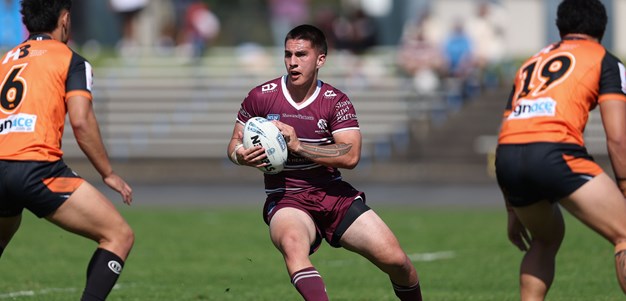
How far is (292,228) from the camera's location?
747 centimetres

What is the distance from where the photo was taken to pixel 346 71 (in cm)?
2783

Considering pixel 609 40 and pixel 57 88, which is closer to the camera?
pixel 57 88

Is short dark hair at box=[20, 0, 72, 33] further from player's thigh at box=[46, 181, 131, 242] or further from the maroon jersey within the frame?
the maroon jersey

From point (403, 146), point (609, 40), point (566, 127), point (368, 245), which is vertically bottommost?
point (403, 146)

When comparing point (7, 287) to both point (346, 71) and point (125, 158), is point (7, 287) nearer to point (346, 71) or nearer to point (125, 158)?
point (125, 158)

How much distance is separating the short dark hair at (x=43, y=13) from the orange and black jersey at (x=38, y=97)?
0.55 ft

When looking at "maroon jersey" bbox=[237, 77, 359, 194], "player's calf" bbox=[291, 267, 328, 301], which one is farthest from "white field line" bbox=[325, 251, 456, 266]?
"player's calf" bbox=[291, 267, 328, 301]

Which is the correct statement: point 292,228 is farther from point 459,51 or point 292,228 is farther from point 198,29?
point 198,29

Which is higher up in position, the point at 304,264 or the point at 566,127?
the point at 566,127

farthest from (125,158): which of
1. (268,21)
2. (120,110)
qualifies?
(268,21)

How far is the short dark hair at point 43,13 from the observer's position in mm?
7359

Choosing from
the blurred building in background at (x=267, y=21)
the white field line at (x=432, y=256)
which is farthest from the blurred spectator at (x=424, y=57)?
the white field line at (x=432, y=256)

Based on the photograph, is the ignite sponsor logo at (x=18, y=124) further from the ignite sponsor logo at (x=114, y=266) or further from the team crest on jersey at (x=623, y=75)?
the team crest on jersey at (x=623, y=75)

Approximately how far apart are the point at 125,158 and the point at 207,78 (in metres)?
4.23
